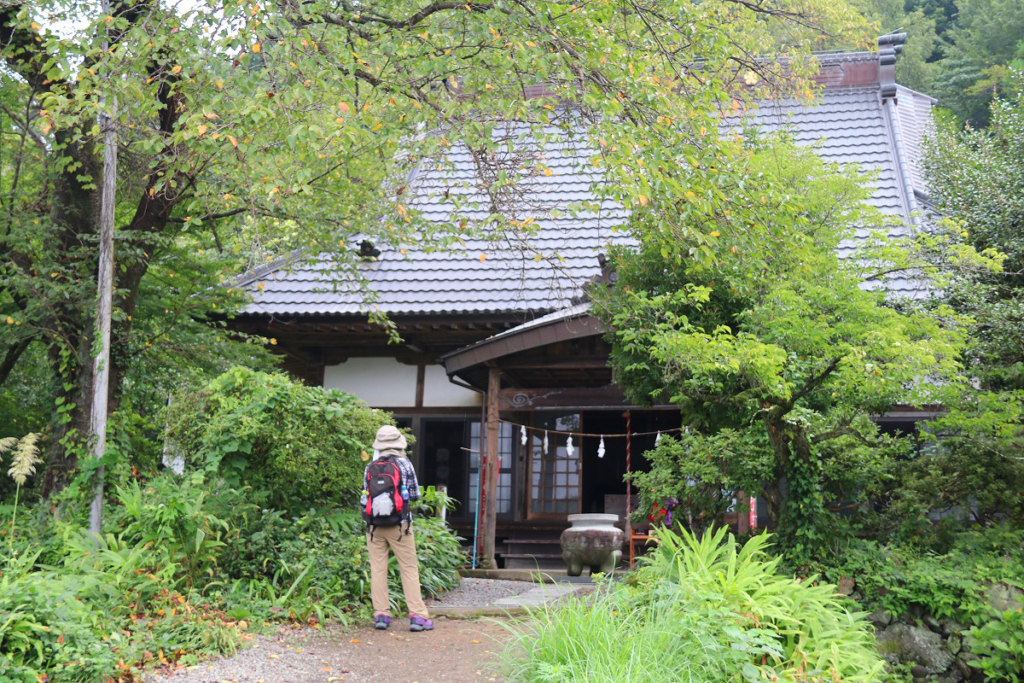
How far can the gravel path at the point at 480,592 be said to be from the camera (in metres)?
8.07

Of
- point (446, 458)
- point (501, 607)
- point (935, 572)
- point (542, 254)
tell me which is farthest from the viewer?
point (446, 458)

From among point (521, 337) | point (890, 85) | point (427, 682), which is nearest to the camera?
point (427, 682)

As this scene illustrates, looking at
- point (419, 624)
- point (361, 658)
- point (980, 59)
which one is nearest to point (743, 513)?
point (419, 624)

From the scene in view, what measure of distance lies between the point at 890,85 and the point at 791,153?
8.59 meters

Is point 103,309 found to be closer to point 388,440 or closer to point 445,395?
point 388,440

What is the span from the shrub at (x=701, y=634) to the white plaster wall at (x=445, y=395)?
705 cm

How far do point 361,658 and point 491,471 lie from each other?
5445 mm

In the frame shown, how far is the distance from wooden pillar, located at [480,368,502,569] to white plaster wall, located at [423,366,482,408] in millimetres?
1220

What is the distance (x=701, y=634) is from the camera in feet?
15.5

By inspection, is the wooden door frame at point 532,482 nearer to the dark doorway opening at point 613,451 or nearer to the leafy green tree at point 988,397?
the dark doorway opening at point 613,451

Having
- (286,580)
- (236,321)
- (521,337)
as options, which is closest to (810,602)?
(286,580)

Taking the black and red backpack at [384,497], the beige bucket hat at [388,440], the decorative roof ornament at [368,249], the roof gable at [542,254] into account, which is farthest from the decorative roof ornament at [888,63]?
the black and red backpack at [384,497]

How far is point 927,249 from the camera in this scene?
8070 millimetres

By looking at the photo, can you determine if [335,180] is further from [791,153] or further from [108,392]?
[791,153]
